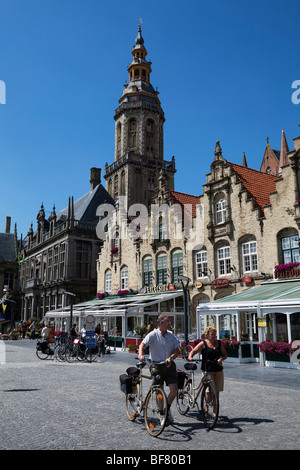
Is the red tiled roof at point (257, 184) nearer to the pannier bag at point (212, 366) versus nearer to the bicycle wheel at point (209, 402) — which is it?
the pannier bag at point (212, 366)

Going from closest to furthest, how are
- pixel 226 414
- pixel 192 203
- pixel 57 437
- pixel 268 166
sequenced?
pixel 57 437 < pixel 226 414 < pixel 192 203 < pixel 268 166

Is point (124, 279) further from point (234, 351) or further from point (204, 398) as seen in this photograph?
point (204, 398)

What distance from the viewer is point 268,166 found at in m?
52.9

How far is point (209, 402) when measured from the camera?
684cm

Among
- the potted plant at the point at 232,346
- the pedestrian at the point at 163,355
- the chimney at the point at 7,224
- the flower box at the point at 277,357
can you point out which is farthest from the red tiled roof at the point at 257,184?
the chimney at the point at 7,224

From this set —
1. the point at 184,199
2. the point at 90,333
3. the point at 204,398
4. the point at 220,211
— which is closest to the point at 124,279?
the point at 184,199

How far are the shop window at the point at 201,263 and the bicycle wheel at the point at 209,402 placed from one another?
1995 cm

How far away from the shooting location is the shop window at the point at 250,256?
2364cm

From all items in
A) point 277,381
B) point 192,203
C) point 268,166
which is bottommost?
point 277,381

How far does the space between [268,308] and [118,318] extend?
17.9 metres

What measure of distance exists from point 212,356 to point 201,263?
20.3 metres

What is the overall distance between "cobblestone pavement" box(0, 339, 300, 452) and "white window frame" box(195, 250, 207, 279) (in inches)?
593

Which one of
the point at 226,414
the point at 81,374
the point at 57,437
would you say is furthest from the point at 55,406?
the point at 81,374

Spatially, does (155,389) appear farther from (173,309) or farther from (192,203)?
(192,203)
